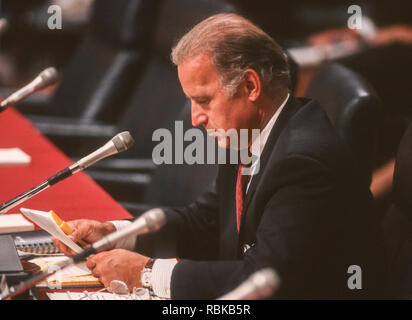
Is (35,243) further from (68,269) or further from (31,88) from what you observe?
(31,88)

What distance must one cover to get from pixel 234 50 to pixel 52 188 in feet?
3.07

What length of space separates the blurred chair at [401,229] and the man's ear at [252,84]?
1.15ft

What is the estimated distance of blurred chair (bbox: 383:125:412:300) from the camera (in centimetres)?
148

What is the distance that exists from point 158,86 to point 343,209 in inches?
69.5

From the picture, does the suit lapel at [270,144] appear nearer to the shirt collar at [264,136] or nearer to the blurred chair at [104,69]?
the shirt collar at [264,136]

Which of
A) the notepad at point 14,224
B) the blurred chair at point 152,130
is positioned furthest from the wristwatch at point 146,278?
the blurred chair at point 152,130

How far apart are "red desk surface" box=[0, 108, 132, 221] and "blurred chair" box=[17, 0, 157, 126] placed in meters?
0.56

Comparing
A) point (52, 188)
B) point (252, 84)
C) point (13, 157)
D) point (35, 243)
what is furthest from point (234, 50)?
point (13, 157)

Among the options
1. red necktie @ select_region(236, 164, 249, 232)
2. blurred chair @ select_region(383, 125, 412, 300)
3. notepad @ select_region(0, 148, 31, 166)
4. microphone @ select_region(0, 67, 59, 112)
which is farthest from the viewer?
notepad @ select_region(0, 148, 31, 166)

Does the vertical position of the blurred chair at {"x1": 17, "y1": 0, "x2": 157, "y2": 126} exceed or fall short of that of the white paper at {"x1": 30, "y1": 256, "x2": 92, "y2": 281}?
it exceeds it

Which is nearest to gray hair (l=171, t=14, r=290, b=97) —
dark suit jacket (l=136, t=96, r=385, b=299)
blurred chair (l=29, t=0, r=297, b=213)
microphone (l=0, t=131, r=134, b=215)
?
dark suit jacket (l=136, t=96, r=385, b=299)

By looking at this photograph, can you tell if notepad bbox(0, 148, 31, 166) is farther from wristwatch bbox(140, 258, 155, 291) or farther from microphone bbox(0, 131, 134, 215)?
wristwatch bbox(140, 258, 155, 291)

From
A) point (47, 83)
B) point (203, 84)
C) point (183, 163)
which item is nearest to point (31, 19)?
point (183, 163)

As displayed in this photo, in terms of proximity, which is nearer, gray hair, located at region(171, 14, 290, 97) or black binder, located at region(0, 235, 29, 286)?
black binder, located at region(0, 235, 29, 286)
